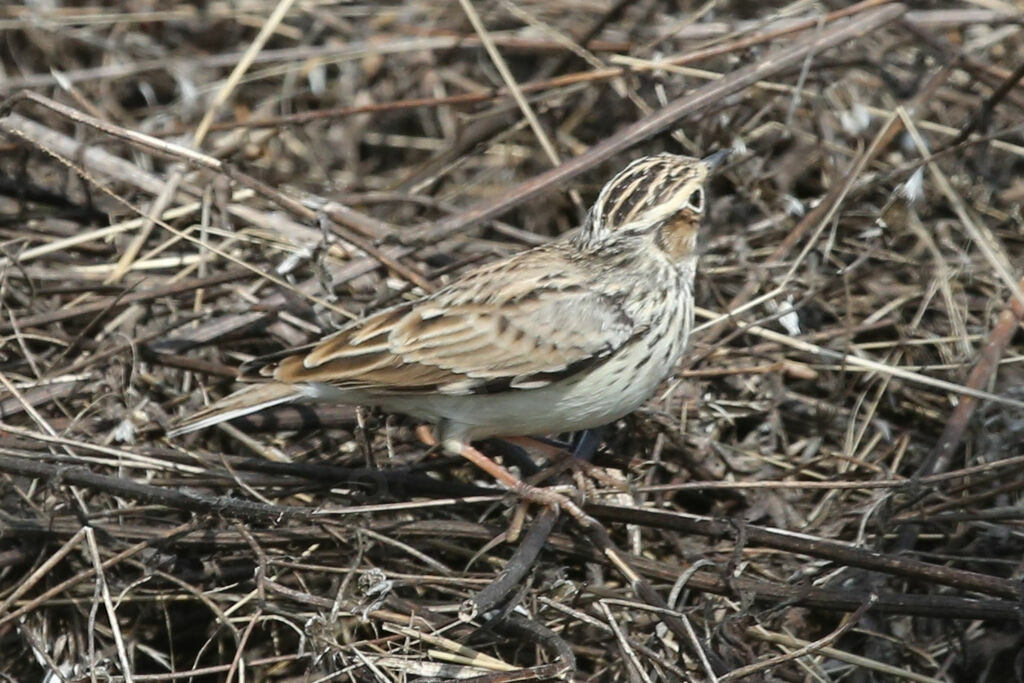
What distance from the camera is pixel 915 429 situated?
512 centimetres

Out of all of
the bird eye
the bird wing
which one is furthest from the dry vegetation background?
the bird eye

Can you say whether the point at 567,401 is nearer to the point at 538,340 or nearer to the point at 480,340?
the point at 538,340

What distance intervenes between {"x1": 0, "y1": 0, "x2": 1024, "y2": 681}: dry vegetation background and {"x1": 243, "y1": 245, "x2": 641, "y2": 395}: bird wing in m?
0.31

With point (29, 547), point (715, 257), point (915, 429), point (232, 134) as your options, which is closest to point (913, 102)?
point (715, 257)

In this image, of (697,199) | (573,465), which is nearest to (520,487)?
(573,465)

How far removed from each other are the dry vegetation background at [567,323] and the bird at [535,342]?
25cm

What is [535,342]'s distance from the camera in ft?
14.2

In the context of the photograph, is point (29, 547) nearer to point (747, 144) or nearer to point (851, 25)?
point (747, 144)

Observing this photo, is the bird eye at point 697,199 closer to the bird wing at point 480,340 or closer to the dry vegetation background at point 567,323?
the bird wing at point 480,340

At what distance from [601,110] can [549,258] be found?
1.91 m

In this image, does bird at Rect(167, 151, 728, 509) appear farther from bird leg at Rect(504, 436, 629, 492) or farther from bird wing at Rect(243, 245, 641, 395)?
bird leg at Rect(504, 436, 629, 492)

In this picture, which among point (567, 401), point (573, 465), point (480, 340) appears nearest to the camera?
point (567, 401)

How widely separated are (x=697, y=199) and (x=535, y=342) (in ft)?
2.44

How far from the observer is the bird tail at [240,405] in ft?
14.6
